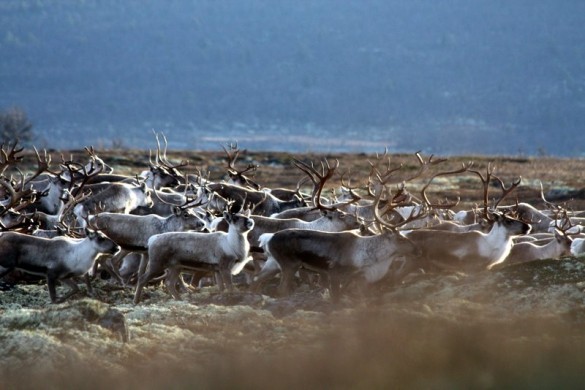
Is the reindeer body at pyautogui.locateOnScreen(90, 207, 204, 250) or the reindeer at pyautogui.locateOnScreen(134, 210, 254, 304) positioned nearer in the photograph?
the reindeer at pyautogui.locateOnScreen(134, 210, 254, 304)

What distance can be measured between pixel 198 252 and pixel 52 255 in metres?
1.87

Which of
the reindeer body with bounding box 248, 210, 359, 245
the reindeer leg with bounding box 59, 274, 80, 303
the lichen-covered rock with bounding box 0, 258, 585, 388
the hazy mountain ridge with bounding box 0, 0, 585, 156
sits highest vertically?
the hazy mountain ridge with bounding box 0, 0, 585, 156

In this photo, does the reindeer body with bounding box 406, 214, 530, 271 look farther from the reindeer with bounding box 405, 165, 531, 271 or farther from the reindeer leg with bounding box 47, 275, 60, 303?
the reindeer leg with bounding box 47, 275, 60, 303

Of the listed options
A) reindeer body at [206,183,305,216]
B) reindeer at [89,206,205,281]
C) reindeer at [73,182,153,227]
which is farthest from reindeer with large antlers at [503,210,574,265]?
reindeer at [73,182,153,227]

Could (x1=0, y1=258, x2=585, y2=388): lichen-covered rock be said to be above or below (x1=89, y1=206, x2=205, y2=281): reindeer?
below

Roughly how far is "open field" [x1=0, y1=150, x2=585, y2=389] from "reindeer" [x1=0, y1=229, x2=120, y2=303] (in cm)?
70

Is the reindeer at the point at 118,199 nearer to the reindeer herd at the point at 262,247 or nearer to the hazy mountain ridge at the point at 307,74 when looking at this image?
the reindeer herd at the point at 262,247

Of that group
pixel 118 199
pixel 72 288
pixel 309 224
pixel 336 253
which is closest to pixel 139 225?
pixel 72 288

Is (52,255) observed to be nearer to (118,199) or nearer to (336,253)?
(336,253)

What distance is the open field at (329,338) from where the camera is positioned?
962 centimetres

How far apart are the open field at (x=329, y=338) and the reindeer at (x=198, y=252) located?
85 cm

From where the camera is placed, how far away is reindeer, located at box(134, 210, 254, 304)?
14008 mm

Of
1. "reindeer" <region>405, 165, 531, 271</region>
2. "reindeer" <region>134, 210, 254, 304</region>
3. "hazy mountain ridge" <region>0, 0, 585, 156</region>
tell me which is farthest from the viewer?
"hazy mountain ridge" <region>0, 0, 585, 156</region>

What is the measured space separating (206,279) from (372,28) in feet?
578
